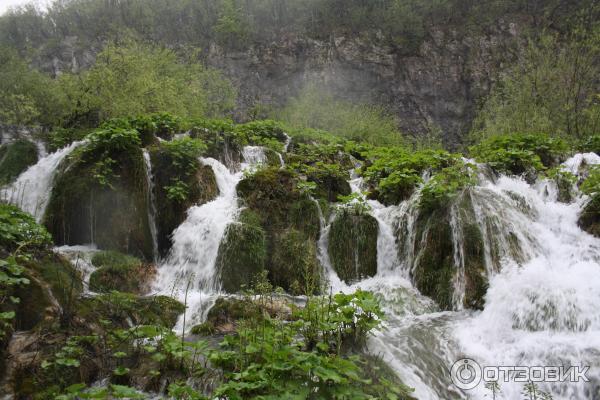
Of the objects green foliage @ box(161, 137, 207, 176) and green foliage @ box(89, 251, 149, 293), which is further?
green foliage @ box(161, 137, 207, 176)

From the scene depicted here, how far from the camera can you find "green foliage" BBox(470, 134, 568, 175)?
10680 millimetres

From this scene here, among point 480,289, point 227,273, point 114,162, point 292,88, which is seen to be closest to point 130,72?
point 114,162

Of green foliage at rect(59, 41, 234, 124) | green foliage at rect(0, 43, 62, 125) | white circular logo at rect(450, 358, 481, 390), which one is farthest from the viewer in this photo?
green foliage at rect(0, 43, 62, 125)

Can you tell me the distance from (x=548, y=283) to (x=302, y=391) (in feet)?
16.4

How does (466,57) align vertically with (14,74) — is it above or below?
above

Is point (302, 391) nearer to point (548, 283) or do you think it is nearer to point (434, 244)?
point (548, 283)

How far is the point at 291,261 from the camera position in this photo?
8203mm

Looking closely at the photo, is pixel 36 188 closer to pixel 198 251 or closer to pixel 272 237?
pixel 198 251

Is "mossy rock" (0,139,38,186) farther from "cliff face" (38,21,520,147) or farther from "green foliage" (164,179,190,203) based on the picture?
"cliff face" (38,21,520,147)

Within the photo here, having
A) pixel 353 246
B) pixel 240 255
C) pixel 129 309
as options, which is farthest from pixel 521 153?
pixel 129 309

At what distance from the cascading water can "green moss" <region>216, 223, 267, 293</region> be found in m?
1.43

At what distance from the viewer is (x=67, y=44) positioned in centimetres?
3600

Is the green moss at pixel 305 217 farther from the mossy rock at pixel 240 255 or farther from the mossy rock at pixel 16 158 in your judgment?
the mossy rock at pixel 16 158

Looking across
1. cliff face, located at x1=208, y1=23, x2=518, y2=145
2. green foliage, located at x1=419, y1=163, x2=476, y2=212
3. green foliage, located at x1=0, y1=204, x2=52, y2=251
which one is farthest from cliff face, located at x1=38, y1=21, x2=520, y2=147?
green foliage, located at x1=0, y1=204, x2=52, y2=251
